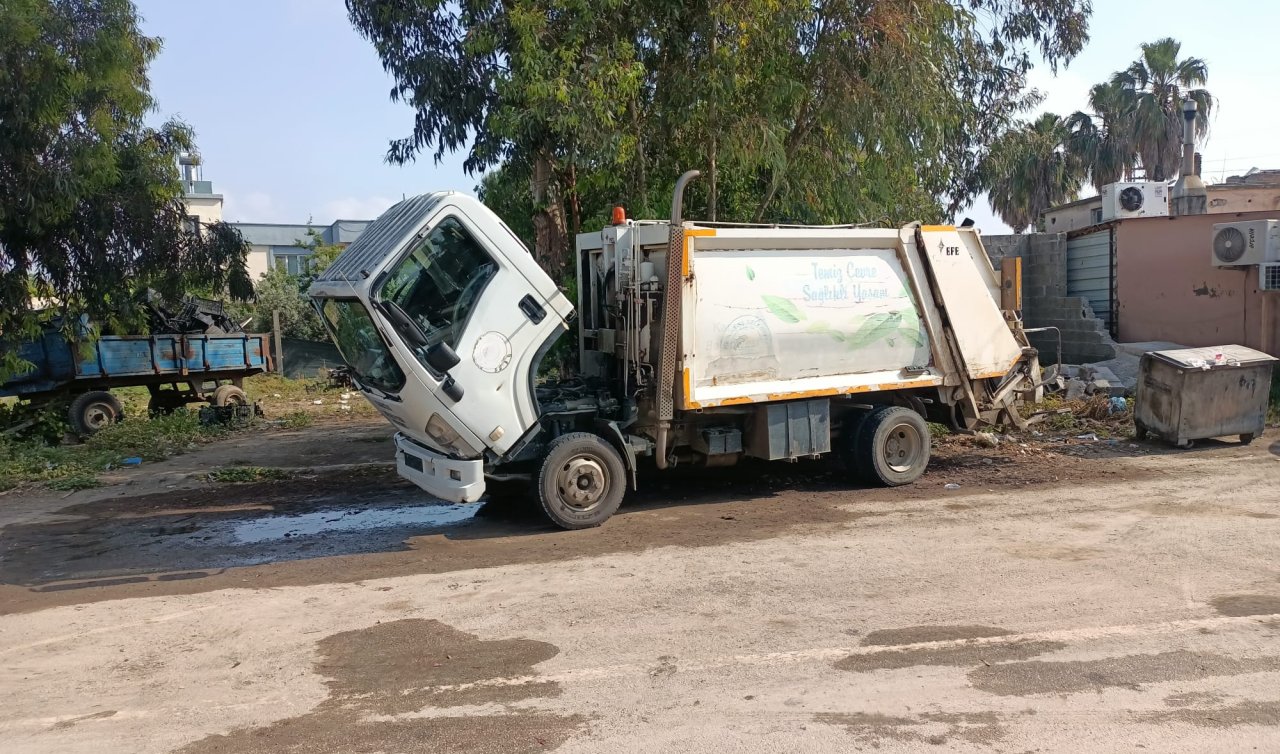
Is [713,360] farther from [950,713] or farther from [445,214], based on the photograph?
[950,713]

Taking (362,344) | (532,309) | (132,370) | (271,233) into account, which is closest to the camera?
(362,344)

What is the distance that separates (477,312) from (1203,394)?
8427 mm

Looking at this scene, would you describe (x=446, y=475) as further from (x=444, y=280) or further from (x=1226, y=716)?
(x=1226, y=716)

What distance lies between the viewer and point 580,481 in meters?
8.23

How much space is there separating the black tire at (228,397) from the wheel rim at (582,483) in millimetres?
10772

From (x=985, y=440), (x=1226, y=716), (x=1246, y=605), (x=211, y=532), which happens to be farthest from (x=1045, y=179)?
(x=1226, y=716)

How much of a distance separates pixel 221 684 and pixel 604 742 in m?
2.22

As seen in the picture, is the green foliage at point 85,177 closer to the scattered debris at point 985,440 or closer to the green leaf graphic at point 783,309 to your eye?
the green leaf graphic at point 783,309

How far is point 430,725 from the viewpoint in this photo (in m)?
4.45

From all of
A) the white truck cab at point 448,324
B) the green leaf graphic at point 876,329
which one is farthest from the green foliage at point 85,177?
the green leaf graphic at point 876,329

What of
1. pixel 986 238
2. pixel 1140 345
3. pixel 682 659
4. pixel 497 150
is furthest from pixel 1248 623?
pixel 986 238

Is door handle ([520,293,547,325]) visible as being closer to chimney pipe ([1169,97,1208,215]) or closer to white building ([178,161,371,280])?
chimney pipe ([1169,97,1208,215])


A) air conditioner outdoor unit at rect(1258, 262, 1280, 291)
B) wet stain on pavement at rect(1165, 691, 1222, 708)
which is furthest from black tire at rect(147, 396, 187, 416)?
air conditioner outdoor unit at rect(1258, 262, 1280, 291)

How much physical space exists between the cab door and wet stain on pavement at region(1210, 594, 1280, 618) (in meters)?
5.05
